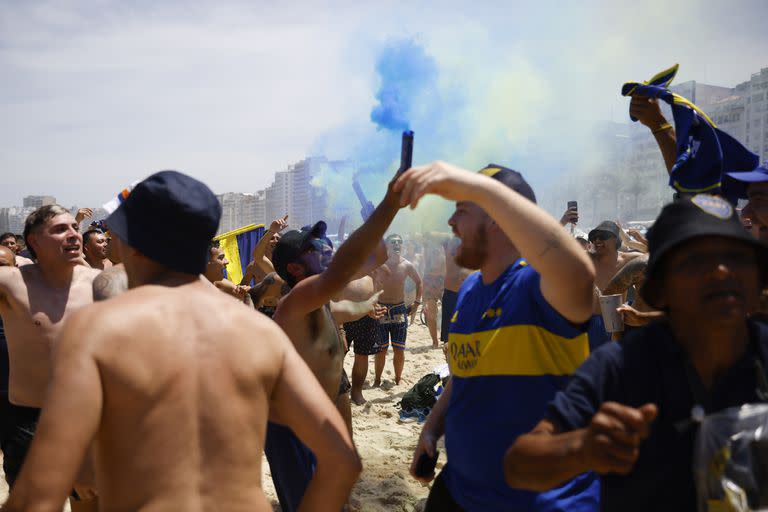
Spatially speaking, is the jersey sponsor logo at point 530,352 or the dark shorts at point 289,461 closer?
the jersey sponsor logo at point 530,352

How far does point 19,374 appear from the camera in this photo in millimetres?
4359

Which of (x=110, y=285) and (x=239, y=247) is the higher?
(x=110, y=285)

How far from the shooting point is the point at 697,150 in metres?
2.74

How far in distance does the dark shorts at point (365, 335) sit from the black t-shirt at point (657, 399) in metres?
7.40

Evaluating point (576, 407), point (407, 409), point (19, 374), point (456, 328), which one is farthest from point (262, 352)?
point (407, 409)

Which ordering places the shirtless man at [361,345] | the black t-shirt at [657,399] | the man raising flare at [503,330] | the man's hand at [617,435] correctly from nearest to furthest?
the man's hand at [617,435] < the black t-shirt at [657,399] < the man raising flare at [503,330] < the shirtless man at [361,345]

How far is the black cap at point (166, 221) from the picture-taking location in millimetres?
1917

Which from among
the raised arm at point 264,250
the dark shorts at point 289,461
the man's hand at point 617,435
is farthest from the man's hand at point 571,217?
the man's hand at point 617,435

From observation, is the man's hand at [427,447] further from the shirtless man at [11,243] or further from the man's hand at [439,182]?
the shirtless man at [11,243]

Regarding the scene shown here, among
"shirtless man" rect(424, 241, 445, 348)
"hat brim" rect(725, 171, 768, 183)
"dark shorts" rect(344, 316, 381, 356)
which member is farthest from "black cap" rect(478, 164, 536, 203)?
"shirtless man" rect(424, 241, 445, 348)

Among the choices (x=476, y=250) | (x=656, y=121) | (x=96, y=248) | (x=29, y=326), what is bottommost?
(x=29, y=326)

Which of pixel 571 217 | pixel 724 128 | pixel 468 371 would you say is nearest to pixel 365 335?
pixel 571 217

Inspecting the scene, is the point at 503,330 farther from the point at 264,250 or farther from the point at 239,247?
the point at 239,247

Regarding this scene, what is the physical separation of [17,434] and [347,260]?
3.04 m
